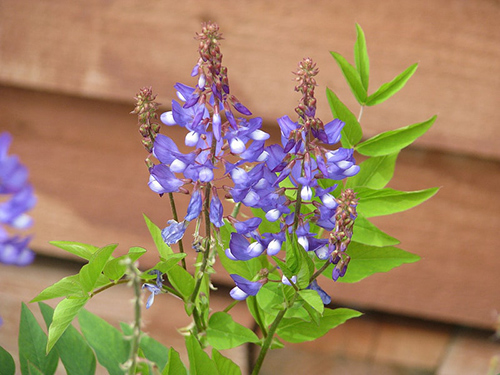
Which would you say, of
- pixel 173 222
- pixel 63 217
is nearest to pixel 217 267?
pixel 63 217

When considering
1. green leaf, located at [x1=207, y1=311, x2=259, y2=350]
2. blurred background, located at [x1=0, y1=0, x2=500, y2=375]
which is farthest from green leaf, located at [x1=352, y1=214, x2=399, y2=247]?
blurred background, located at [x1=0, y1=0, x2=500, y2=375]

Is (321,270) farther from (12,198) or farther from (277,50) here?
(277,50)

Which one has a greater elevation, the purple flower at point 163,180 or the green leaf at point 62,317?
the purple flower at point 163,180

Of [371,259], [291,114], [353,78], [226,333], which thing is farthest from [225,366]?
[291,114]

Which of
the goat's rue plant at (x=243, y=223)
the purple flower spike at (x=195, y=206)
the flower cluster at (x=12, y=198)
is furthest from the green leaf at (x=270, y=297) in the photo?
the flower cluster at (x=12, y=198)

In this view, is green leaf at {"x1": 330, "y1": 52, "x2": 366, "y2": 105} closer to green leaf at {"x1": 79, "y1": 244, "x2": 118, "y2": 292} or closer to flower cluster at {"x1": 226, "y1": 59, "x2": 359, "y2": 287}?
flower cluster at {"x1": 226, "y1": 59, "x2": 359, "y2": 287}

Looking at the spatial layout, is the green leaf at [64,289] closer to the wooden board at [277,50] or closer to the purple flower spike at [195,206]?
the purple flower spike at [195,206]

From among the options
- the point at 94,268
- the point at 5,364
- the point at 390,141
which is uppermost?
the point at 390,141
